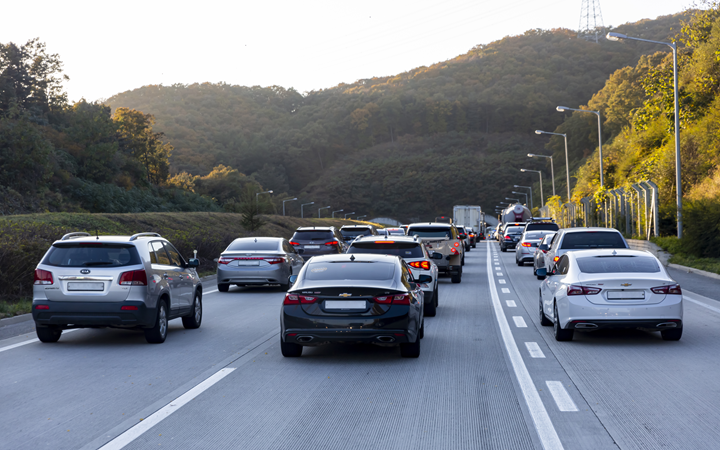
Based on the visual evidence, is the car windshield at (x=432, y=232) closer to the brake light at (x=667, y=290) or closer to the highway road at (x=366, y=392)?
the highway road at (x=366, y=392)

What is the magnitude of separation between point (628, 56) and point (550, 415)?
586 ft

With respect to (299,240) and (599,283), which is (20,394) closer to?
(599,283)

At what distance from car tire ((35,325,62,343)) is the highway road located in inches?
8.2

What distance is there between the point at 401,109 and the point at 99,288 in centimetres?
17926

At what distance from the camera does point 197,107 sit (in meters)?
172

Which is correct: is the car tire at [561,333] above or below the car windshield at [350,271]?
below

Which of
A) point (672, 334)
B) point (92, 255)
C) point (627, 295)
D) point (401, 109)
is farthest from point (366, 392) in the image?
point (401, 109)

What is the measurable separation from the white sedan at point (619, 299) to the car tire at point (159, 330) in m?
5.62

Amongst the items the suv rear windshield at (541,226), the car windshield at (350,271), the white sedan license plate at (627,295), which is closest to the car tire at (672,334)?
the white sedan license plate at (627,295)

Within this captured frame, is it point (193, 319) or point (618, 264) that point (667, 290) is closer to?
point (618, 264)

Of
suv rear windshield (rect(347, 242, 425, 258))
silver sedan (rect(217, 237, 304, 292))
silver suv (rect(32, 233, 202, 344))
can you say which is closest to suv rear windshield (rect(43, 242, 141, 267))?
silver suv (rect(32, 233, 202, 344))

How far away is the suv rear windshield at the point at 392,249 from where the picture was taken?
14.4m

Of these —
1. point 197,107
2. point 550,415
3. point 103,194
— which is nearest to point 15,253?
point 550,415

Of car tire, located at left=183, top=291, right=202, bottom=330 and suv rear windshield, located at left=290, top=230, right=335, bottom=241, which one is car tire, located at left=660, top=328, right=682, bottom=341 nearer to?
car tire, located at left=183, top=291, right=202, bottom=330
